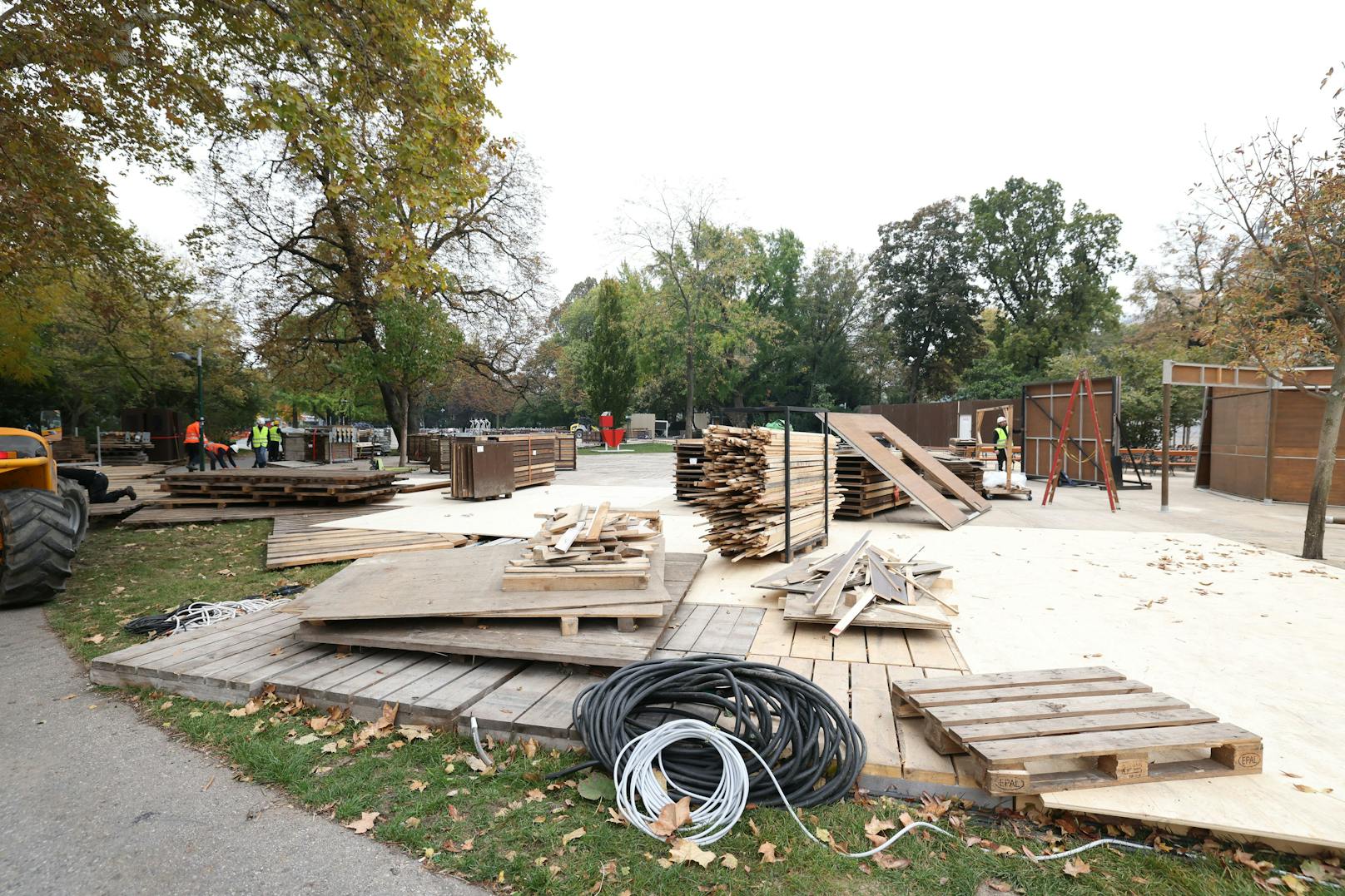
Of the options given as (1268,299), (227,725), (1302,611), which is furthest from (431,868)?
(1268,299)

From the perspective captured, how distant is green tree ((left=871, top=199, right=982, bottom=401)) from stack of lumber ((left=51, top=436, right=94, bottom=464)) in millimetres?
46585

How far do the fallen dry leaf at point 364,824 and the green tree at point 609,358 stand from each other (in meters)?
37.7

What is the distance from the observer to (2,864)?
2.45 metres

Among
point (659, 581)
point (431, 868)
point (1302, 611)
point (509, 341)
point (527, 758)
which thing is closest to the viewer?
point (431, 868)

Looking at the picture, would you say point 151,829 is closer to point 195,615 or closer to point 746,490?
point 195,615

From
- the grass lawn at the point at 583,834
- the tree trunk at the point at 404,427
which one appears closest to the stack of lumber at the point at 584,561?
the grass lawn at the point at 583,834

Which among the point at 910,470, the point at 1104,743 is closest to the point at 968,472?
the point at 910,470

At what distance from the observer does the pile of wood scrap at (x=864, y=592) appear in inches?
183

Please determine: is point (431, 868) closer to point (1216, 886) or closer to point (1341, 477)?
point (1216, 886)

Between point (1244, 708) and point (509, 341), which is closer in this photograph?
point (1244, 708)

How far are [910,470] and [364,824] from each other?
9902 millimetres

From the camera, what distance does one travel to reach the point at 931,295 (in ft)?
146

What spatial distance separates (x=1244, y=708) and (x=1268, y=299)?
890cm

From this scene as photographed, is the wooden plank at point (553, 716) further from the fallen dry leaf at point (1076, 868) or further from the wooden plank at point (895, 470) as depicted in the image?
the wooden plank at point (895, 470)
